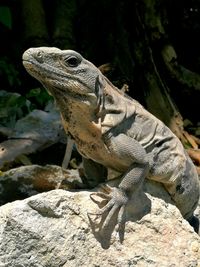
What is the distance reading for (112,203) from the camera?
461cm

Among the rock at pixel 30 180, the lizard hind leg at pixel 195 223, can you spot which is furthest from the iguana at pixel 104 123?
the lizard hind leg at pixel 195 223

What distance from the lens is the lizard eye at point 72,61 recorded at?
181 inches

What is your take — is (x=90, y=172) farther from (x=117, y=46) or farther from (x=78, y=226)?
(x=117, y=46)

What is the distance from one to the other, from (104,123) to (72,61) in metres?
0.43

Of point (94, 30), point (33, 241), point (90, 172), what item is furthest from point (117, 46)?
point (33, 241)

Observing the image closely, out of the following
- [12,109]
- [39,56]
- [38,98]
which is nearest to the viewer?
[39,56]

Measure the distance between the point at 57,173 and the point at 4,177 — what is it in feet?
1.77

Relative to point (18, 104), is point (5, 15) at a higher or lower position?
higher

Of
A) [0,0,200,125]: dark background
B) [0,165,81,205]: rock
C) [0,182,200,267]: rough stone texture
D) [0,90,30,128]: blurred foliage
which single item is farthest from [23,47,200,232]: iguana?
[0,0,200,125]: dark background

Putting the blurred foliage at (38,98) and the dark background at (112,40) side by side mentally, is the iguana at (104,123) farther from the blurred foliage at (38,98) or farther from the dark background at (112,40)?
the dark background at (112,40)

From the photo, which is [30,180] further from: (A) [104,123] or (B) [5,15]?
(B) [5,15]

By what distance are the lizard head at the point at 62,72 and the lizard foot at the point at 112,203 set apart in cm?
57

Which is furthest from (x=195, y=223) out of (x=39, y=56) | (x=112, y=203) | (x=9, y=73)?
(x=9, y=73)

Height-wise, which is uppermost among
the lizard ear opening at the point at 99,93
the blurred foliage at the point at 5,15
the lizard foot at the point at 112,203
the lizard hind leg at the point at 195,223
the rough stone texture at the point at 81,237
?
the lizard ear opening at the point at 99,93
